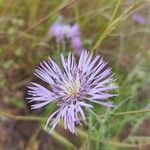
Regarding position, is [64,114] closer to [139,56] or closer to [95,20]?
[139,56]

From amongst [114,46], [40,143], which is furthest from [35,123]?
[114,46]

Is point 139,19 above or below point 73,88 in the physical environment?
above

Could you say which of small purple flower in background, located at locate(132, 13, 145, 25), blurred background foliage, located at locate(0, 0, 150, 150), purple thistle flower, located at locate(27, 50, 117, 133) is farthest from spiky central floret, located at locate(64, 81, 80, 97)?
small purple flower in background, located at locate(132, 13, 145, 25)

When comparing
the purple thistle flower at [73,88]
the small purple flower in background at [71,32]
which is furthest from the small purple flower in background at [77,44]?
the purple thistle flower at [73,88]

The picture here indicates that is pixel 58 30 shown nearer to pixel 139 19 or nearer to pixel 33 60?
pixel 33 60

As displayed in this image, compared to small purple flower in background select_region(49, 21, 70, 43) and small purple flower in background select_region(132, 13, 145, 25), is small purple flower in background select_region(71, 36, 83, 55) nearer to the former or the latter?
small purple flower in background select_region(49, 21, 70, 43)

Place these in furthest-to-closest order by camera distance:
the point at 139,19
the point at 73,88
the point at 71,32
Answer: the point at 139,19
the point at 71,32
the point at 73,88

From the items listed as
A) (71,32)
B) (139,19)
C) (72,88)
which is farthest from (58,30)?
(72,88)

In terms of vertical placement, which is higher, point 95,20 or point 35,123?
point 95,20
